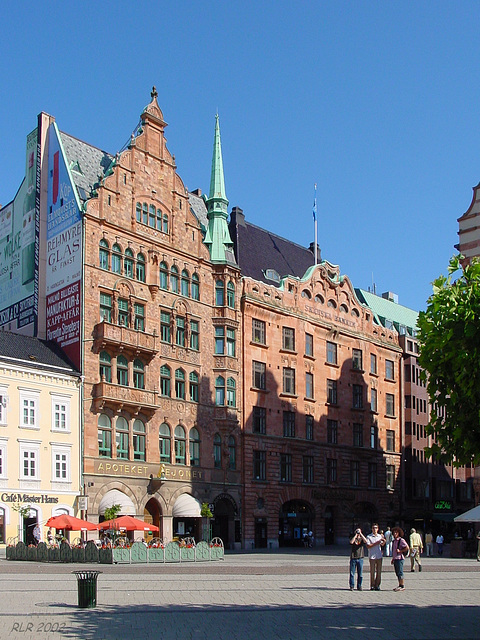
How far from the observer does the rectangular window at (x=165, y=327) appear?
61812 millimetres

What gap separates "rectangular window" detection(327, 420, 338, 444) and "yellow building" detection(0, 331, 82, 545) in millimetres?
27105

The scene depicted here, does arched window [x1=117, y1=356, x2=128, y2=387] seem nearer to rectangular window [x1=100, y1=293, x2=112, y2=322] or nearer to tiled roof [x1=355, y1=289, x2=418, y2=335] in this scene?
rectangular window [x1=100, y1=293, x2=112, y2=322]

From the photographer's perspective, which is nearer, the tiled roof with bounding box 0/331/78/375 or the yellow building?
the yellow building

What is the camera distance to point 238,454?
66.2 meters

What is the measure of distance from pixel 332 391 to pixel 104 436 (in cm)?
2620

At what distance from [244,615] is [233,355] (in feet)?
148

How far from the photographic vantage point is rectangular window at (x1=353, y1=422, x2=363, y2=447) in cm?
7899

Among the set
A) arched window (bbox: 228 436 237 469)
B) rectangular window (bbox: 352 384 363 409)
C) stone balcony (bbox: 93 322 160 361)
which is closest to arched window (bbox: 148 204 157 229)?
stone balcony (bbox: 93 322 160 361)

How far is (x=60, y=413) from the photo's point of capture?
5456cm

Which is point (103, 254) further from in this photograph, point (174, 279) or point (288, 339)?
point (288, 339)

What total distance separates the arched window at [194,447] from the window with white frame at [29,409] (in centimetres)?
1302

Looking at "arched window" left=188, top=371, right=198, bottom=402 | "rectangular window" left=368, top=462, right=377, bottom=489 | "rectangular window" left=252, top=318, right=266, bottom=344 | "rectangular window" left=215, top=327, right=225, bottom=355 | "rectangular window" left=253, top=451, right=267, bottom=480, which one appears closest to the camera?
"arched window" left=188, top=371, right=198, bottom=402

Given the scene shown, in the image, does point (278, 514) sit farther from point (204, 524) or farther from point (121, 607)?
point (121, 607)

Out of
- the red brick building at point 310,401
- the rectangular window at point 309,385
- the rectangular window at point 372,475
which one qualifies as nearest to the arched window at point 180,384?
the red brick building at point 310,401
